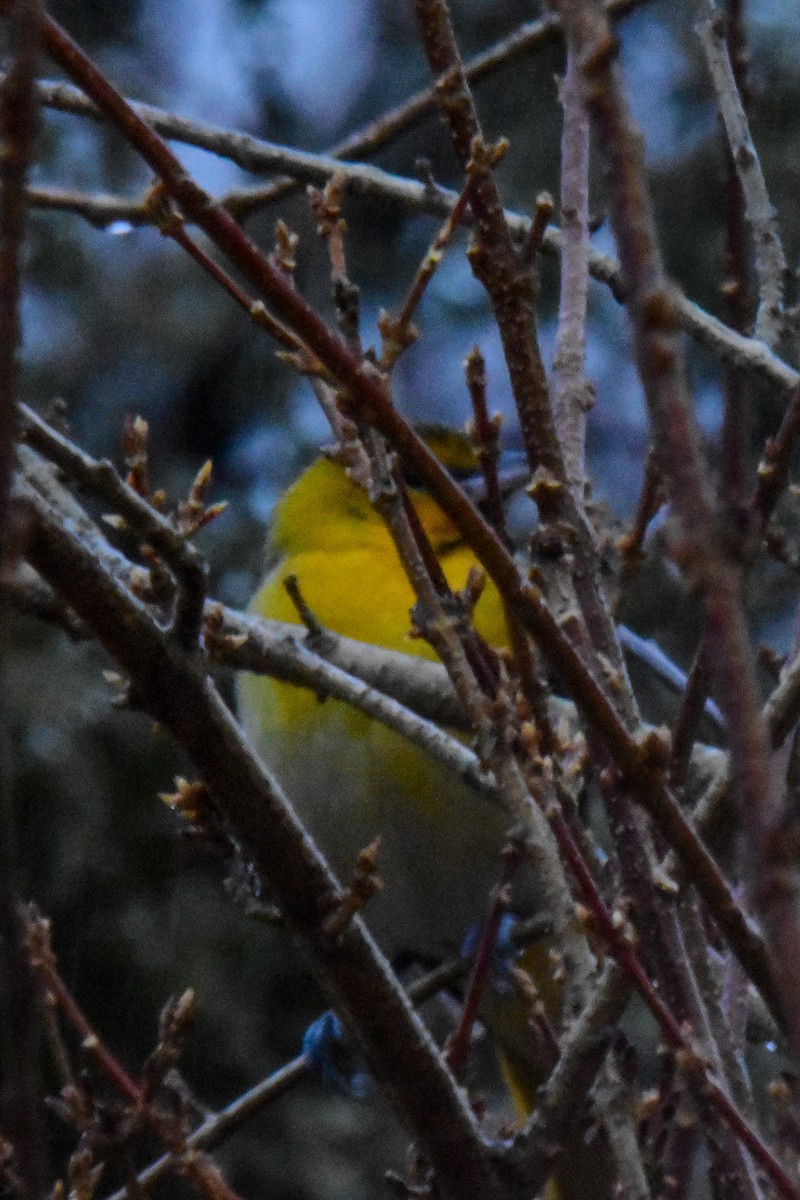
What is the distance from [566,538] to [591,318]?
4452 millimetres

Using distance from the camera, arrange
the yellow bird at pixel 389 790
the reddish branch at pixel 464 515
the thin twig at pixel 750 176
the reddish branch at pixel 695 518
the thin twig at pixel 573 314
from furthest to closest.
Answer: the yellow bird at pixel 389 790 → the thin twig at pixel 750 176 → the thin twig at pixel 573 314 → the reddish branch at pixel 464 515 → the reddish branch at pixel 695 518

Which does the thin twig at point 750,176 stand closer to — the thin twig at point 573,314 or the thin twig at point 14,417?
the thin twig at point 573,314

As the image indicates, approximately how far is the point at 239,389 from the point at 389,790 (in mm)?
2655

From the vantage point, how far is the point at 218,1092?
16.7ft

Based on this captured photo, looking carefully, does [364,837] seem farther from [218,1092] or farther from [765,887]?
[765,887]

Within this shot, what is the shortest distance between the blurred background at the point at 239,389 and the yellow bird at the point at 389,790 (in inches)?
29.6

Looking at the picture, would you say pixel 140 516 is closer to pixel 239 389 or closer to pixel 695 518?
pixel 695 518

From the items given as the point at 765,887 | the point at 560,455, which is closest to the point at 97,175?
the point at 560,455

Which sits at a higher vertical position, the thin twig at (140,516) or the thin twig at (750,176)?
the thin twig at (750,176)

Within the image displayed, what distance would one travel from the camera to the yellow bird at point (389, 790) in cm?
381

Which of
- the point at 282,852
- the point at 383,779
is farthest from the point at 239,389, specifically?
the point at 282,852

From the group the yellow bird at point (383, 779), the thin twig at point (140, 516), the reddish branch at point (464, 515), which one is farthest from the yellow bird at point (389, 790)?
the reddish branch at point (464, 515)

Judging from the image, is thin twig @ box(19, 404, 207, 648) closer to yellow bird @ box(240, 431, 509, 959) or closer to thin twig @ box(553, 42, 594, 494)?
thin twig @ box(553, 42, 594, 494)

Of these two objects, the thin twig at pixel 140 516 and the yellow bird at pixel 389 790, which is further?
the yellow bird at pixel 389 790
